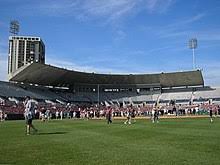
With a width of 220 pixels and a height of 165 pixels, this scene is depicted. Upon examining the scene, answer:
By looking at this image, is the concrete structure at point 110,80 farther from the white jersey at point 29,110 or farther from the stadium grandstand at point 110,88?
the white jersey at point 29,110

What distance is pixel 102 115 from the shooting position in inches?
2744

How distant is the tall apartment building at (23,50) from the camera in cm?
13802

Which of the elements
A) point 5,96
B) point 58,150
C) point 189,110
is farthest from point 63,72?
point 58,150

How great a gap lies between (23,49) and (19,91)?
2501 inches

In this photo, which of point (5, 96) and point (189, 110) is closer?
point (189, 110)

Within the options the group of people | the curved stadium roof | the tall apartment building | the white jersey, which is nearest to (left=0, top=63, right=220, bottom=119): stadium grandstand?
the curved stadium roof

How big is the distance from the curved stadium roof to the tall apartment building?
40476mm

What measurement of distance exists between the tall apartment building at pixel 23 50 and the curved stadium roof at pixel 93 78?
40.5 metres

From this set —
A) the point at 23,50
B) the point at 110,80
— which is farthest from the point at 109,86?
the point at 23,50

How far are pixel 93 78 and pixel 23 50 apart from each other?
Result: 5003cm

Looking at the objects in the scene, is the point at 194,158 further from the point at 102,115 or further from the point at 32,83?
the point at 32,83

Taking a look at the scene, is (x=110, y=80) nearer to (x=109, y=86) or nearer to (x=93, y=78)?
(x=109, y=86)

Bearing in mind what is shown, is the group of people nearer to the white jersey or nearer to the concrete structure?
the white jersey

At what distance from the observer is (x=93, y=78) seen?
343 ft
